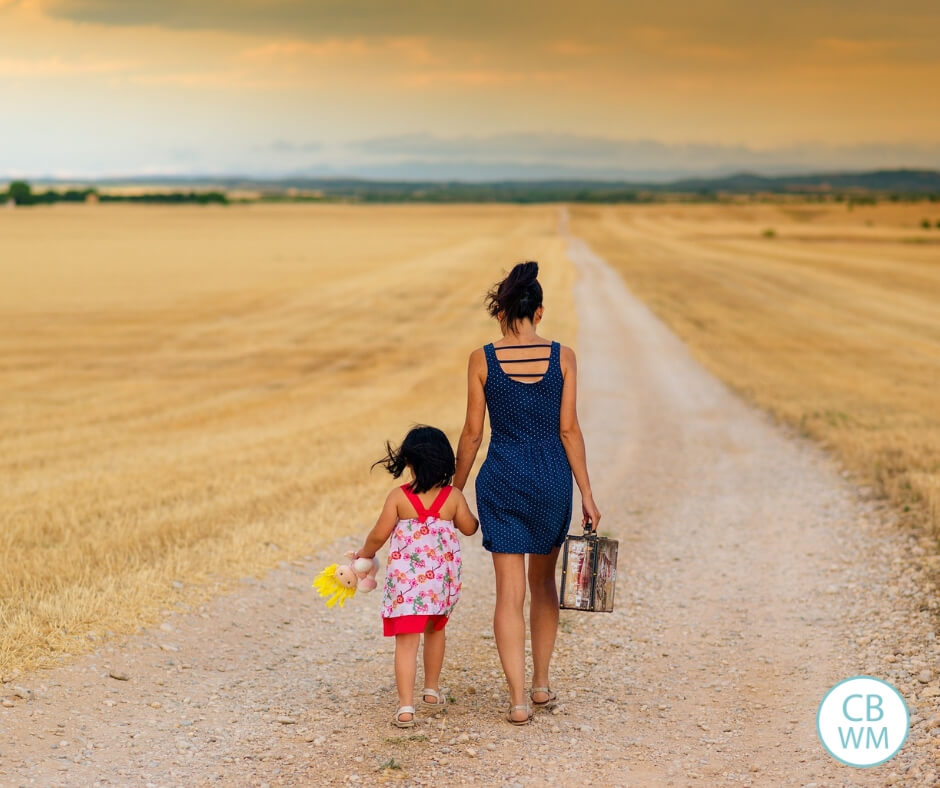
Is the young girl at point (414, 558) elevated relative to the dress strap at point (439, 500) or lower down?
lower down

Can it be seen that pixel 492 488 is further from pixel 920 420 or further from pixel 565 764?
pixel 920 420

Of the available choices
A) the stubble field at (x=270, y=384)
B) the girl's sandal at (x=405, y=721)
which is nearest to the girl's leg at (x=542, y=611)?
the girl's sandal at (x=405, y=721)

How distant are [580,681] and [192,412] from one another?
39.2 feet

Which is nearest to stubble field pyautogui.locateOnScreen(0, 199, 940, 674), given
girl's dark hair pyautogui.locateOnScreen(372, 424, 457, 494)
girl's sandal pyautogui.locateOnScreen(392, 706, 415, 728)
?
girl's dark hair pyautogui.locateOnScreen(372, 424, 457, 494)

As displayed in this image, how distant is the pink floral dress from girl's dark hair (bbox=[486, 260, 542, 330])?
0.99m

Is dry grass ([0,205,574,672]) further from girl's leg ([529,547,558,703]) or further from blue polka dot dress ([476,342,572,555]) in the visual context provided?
blue polka dot dress ([476,342,572,555])

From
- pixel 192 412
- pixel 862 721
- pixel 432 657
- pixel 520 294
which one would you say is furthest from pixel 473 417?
pixel 192 412

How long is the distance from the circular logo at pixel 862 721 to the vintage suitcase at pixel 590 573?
4.58 ft

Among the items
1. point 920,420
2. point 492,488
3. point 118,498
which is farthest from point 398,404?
point 492,488

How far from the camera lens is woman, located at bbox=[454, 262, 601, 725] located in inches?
214

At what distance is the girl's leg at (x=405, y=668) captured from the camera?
543 centimetres

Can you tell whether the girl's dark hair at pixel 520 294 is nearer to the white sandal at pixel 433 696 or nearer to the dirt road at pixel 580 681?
the white sandal at pixel 433 696

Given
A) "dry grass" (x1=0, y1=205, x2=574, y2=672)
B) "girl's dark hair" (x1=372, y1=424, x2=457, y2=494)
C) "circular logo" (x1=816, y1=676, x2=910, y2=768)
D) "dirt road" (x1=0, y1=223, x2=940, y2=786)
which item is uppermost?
"girl's dark hair" (x1=372, y1=424, x2=457, y2=494)

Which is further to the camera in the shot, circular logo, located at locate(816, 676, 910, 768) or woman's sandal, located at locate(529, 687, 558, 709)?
woman's sandal, located at locate(529, 687, 558, 709)
